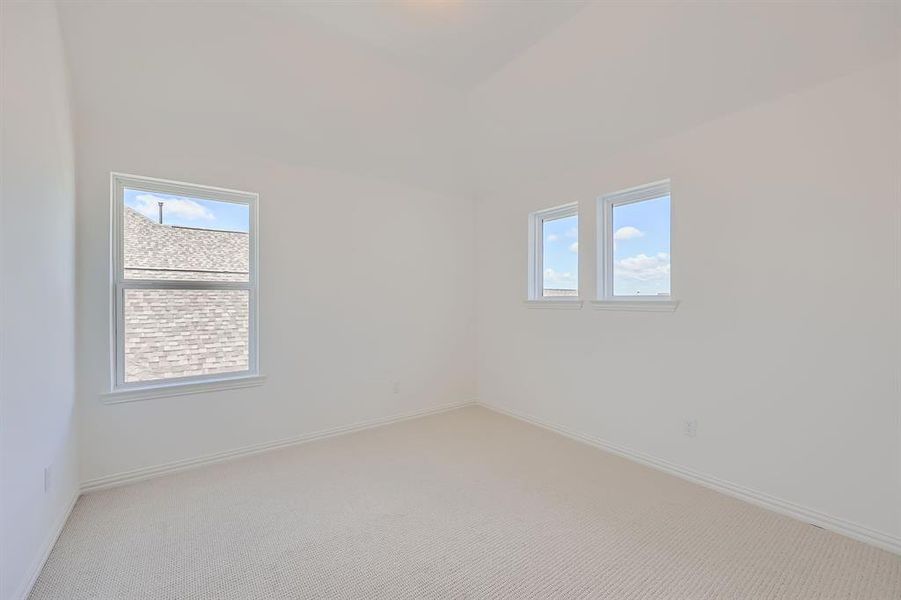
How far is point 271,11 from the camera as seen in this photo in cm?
220

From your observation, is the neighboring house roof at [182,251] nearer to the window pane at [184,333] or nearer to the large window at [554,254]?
the window pane at [184,333]

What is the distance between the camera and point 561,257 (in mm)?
3660

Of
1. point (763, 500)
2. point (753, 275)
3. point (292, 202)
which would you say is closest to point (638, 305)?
point (753, 275)

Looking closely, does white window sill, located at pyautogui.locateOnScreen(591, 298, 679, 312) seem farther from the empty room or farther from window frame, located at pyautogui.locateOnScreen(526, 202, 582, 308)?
window frame, located at pyautogui.locateOnScreen(526, 202, 582, 308)

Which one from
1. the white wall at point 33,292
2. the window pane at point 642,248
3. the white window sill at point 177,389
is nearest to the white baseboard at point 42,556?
the white wall at point 33,292

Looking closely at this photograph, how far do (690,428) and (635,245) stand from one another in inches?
54.8

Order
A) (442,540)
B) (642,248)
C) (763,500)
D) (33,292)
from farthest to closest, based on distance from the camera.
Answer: (642,248) < (763,500) < (442,540) < (33,292)

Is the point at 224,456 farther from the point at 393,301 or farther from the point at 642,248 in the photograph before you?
the point at 642,248

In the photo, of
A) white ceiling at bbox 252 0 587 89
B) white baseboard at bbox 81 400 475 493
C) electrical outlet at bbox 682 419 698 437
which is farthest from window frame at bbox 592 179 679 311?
white baseboard at bbox 81 400 475 493

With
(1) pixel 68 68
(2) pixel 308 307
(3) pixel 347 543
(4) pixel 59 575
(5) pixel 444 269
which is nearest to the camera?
(4) pixel 59 575

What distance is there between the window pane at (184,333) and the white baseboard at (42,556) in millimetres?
827

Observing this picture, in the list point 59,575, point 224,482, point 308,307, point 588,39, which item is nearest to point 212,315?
point 308,307

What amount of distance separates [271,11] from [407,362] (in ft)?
9.56

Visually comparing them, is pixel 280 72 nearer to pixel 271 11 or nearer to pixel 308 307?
pixel 271 11
